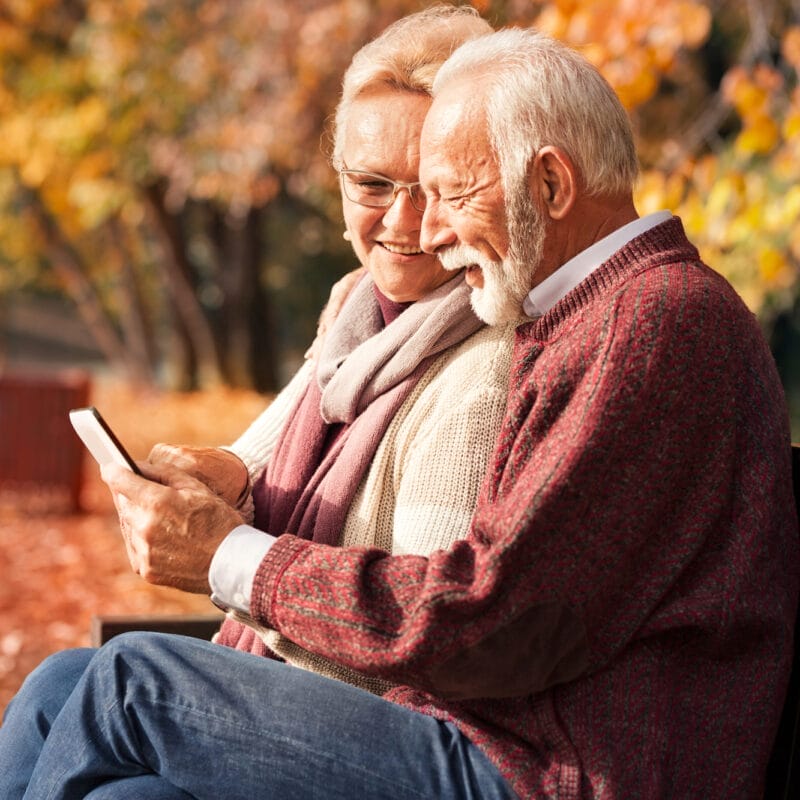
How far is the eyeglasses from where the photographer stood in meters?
2.42

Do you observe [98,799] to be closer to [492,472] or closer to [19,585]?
[492,472]

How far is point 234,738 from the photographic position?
180 centimetres

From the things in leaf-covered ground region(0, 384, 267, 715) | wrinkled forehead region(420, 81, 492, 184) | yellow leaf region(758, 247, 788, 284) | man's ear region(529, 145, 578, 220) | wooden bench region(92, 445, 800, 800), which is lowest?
A: leaf-covered ground region(0, 384, 267, 715)

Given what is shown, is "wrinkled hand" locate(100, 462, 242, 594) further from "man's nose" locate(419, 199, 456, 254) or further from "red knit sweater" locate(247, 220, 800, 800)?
"man's nose" locate(419, 199, 456, 254)

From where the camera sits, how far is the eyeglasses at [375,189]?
242 cm

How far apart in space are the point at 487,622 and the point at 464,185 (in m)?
0.77

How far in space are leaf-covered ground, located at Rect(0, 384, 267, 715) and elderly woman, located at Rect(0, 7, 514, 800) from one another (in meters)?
2.88

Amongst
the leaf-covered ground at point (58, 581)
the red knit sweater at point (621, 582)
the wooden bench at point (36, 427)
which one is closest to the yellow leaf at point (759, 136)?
the red knit sweater at point (621, 582)

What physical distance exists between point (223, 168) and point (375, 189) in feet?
32.6

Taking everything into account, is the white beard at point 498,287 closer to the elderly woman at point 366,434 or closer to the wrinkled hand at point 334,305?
the elderly woman at point 366,434

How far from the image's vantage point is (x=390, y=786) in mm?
1771

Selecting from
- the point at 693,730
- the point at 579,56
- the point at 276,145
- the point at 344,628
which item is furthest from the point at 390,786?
the point at 276,145

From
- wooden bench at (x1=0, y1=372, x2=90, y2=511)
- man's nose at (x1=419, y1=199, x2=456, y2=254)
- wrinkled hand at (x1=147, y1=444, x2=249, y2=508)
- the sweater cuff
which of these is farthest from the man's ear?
wooden bench at (x1=0, y1=372, x2=90, y2=511)

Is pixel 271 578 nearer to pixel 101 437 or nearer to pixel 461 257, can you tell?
pixel 101 437
